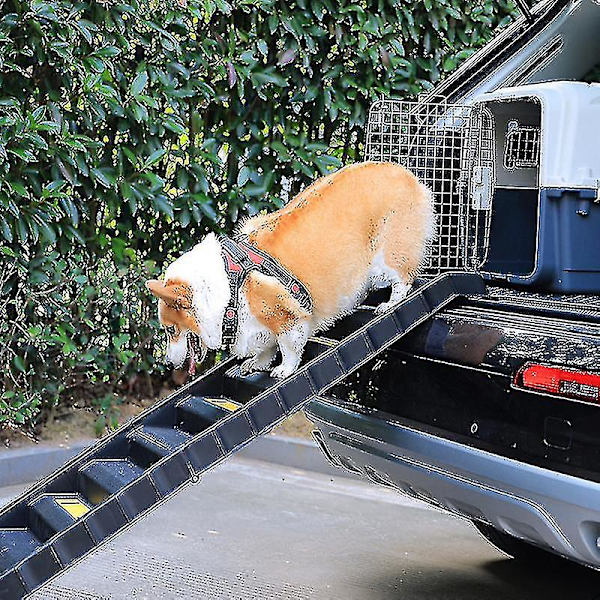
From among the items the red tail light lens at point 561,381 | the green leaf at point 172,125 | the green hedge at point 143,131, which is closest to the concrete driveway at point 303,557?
the green hedge at point 143,131

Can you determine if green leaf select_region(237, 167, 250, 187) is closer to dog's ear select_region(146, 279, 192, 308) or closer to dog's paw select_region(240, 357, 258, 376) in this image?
dog's paw select_region(240, 357, 258, 376)

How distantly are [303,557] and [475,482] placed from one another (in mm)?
1538

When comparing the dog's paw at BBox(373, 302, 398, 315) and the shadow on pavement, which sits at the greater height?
the dog's paw at BBox(373, 302, 398, 315)

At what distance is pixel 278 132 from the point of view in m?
5.75

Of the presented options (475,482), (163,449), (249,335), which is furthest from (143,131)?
(475,482)

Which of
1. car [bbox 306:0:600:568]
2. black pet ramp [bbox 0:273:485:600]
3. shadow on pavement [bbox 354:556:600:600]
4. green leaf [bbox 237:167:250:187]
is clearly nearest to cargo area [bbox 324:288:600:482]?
car [bbox 306:0:600:568]

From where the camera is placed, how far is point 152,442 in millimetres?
3096

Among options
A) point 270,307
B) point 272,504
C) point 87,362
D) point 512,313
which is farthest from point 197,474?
point 87,362

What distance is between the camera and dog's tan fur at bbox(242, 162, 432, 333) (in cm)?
327

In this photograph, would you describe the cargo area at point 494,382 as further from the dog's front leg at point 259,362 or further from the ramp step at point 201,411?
the ramp step at point 201,411

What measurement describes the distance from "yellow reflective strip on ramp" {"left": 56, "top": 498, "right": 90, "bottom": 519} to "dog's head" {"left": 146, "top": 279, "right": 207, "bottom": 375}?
0.56 m

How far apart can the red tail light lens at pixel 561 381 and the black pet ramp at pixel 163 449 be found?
→ 0.53m

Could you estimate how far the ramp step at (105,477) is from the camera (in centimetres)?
285

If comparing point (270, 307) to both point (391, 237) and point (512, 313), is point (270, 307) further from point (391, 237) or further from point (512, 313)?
point (512, 313)
